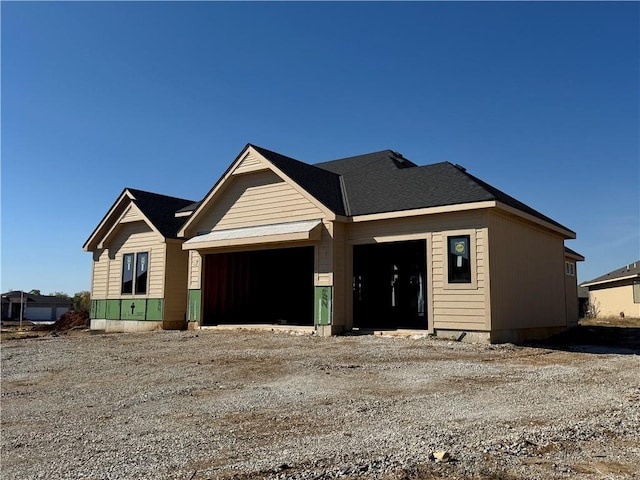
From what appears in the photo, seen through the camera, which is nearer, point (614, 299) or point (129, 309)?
point (129, 309)

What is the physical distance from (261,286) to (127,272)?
220 inches

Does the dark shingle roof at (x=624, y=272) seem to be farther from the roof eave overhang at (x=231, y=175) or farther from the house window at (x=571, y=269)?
the roof eave overhang at (x=231, y=175)

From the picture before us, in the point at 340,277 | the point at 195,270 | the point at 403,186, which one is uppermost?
the point at 403,186

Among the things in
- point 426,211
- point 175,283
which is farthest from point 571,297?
point 175,283

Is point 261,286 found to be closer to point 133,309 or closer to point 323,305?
point 133,309

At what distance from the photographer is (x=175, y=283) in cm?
2106

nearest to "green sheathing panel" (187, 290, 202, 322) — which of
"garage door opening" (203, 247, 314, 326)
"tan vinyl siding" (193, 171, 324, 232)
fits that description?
"garage door opening" (203, 247, 314, 326)

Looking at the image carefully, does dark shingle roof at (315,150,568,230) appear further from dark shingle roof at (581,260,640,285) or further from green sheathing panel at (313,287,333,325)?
dark shingle roof at (581,260,640,285)

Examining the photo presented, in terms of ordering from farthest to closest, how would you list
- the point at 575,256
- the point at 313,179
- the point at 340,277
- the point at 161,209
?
the point at 161,209, the point at 575,256, the point at 313,179, the point at 340,277

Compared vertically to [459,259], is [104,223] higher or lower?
higher

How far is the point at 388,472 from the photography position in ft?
14.0

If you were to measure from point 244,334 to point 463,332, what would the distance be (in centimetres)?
660

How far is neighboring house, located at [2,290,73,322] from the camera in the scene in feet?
198

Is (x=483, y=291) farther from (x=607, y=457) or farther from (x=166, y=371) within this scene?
(x=607, y=457)
